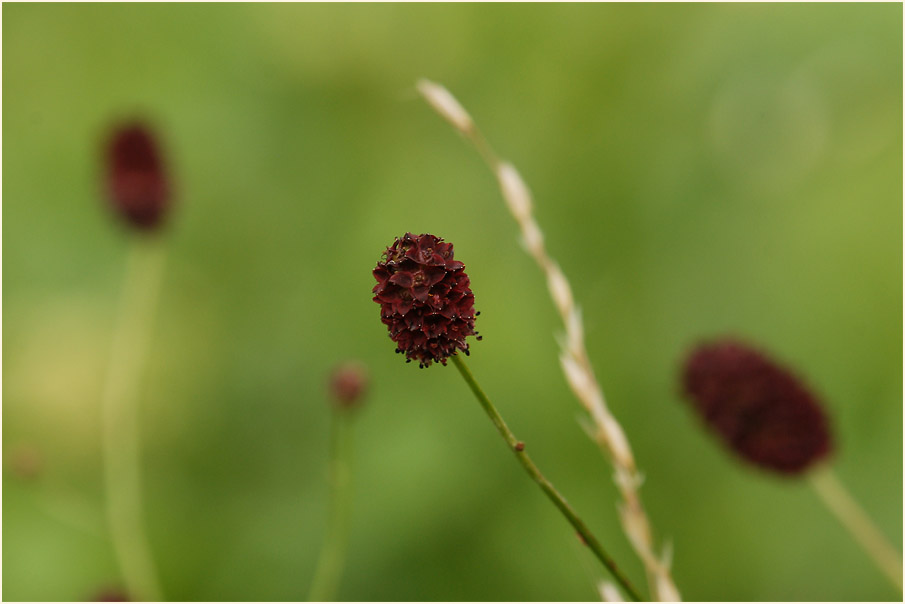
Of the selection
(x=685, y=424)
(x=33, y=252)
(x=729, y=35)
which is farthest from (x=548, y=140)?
(x=33, y=252)

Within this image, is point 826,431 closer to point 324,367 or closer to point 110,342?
point 324,367

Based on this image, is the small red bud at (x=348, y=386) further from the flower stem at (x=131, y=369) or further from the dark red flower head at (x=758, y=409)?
the flower stem at (x=131, y=369)

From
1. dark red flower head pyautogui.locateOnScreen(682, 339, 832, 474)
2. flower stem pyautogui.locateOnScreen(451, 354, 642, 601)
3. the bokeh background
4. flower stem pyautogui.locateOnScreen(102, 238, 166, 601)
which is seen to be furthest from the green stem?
flower stem pyautogui.locateOnScreen(451, 354, 642, 601)

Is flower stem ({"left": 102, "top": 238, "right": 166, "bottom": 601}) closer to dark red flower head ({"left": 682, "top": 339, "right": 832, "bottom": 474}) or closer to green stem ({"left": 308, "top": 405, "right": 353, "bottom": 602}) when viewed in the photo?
green stem ({"left": 308, "top": 405, "right": 353, "bottom": 602})

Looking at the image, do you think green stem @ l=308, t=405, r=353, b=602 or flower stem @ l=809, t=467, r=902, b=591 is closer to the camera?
flower stem @ l=809, t=467, r=902, b=591

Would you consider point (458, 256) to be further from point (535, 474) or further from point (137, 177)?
point (535, 474)

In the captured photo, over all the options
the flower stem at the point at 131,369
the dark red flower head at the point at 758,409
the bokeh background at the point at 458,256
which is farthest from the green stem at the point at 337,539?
the dark red flower head at the point at 758,409
